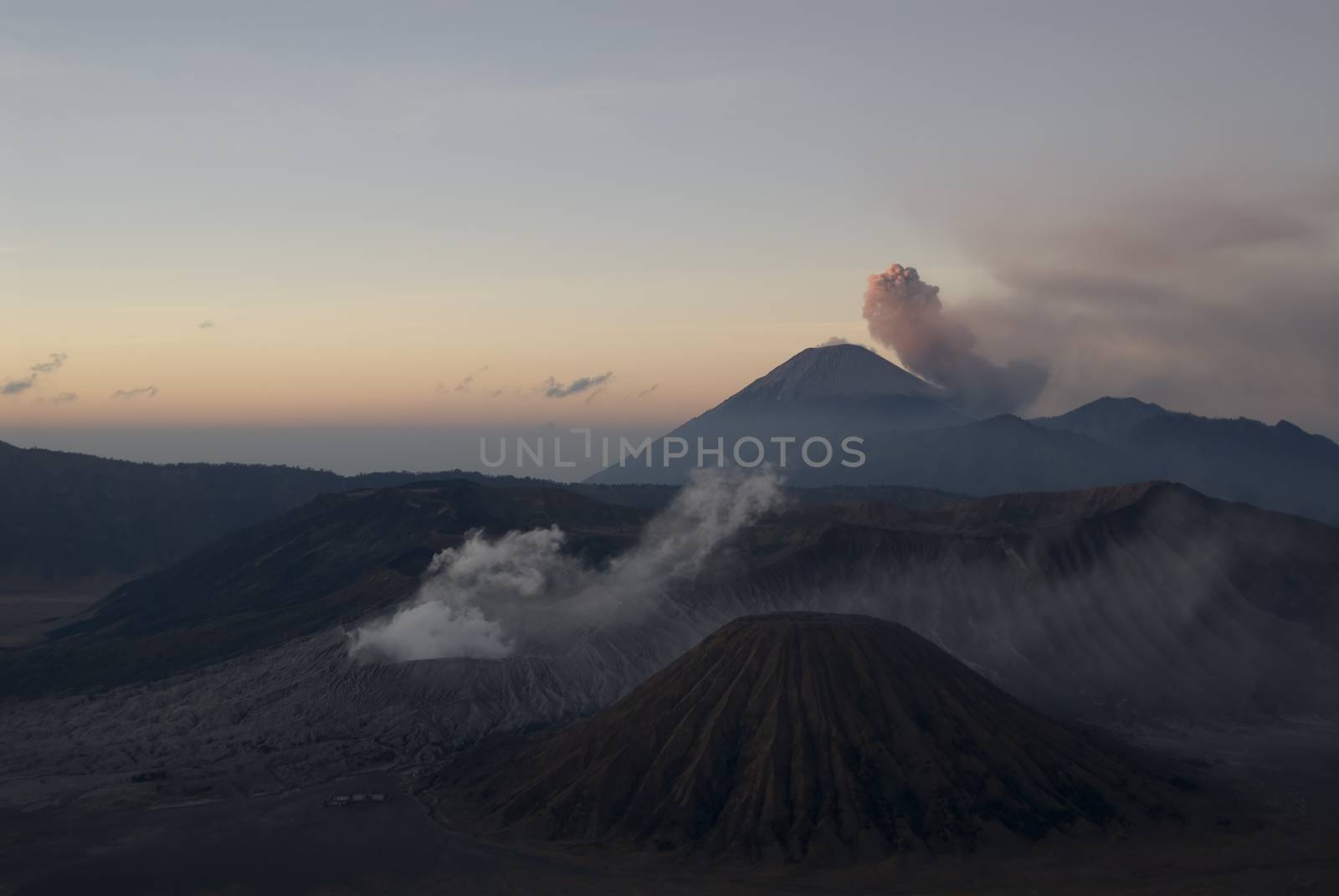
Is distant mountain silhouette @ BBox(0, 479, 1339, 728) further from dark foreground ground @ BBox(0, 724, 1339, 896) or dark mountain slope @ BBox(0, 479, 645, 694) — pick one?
dark foreground ground @ BBox(0, 724, 1339, 896)

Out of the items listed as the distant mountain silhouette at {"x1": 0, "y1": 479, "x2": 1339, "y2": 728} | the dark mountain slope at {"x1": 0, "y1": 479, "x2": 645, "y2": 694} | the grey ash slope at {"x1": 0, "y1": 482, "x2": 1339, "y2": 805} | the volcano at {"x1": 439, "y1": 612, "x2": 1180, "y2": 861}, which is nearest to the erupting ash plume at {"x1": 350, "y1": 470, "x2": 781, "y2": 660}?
the distant mountain silhouette at {"x1": 0, "y1": 479, "x2": 1339, "y2": 728}

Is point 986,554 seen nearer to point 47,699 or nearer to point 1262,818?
point 1262,818

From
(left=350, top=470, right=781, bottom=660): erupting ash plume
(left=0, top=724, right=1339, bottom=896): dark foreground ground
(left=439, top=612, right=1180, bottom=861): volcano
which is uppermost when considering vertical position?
(left=350, top=470, right=781, bottom=660): erupting ash plume

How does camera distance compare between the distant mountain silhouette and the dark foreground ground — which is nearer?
the dark foreground ground

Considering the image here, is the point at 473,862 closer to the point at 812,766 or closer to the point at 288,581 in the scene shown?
the point at 812,766

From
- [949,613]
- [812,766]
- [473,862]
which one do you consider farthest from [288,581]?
[812,766]

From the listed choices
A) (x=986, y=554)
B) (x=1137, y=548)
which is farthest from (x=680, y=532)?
(x=1137, y=548)
